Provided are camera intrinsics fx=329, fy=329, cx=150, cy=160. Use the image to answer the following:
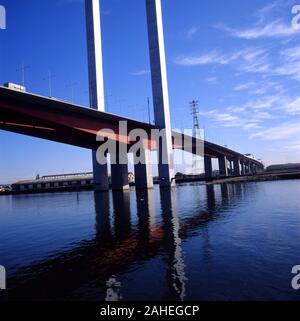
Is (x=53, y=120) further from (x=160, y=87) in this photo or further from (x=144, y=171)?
(x=160, y=87)

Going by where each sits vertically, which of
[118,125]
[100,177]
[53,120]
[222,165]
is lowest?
[100,177]

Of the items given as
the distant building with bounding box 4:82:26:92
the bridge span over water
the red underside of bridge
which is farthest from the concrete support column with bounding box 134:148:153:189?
the distant building with bounding box 4:82:26:92

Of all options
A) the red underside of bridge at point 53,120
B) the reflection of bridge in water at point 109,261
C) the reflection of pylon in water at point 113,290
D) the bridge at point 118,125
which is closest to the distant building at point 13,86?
the red underside of bridge at point 53,120

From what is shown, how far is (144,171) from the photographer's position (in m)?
95.8

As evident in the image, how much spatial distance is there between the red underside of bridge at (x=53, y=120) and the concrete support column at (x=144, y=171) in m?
8.39

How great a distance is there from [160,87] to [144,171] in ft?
80.7

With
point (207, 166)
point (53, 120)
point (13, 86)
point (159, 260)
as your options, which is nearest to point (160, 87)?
point (53, 120)

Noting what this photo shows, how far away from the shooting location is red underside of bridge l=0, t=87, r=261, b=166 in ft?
173

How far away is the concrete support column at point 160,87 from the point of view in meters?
93.3

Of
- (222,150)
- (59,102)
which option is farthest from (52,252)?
(222,150)
